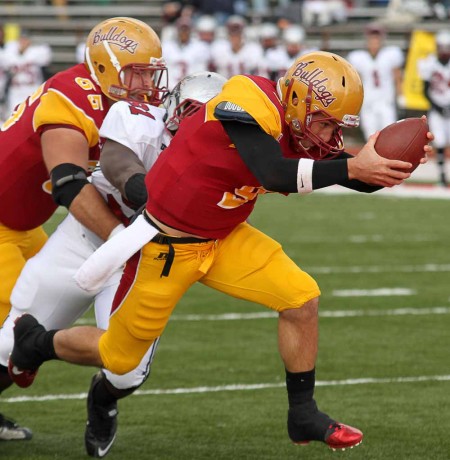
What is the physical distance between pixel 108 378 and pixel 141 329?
39 cm

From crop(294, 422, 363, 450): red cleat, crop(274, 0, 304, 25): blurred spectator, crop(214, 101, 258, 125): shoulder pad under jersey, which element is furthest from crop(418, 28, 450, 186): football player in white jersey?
crop(214, 101, 258, 125): shoulder pad under jersey

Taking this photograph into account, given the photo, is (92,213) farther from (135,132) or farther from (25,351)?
(25,351)

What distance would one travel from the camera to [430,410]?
199 inches

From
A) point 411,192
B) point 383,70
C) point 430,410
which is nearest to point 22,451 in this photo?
point 430,410

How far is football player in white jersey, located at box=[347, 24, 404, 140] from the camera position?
52.3ft

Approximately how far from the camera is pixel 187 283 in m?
4.16

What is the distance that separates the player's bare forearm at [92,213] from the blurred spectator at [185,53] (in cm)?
1371

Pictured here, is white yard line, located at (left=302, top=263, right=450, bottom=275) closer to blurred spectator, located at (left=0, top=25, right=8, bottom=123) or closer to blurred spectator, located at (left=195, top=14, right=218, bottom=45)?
blurred spectator, located at (left=195, top=14, right=218, bottom=45)

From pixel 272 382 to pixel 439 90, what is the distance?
1040 centimetres

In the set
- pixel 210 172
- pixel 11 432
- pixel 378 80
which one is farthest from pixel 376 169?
pixel 378 80

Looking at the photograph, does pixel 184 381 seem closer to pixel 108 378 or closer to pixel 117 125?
pixel 108 378

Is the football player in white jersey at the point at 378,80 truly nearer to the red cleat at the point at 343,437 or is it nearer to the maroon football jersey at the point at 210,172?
the maroon football jersey at the point at 210,172

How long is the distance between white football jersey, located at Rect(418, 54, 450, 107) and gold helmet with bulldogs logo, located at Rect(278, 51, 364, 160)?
1159cm

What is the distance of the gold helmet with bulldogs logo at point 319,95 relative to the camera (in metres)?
3.94
